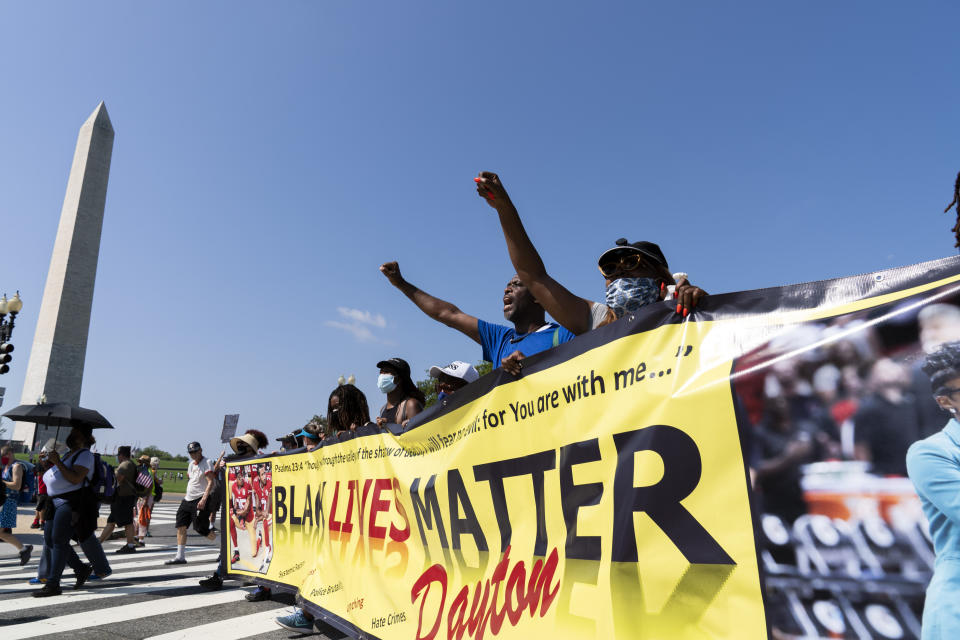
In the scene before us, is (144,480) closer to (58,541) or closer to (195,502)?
(195,502)

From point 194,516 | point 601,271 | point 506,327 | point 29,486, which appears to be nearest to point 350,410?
point 506,327

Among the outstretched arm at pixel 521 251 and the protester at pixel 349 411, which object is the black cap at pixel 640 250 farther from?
the protester at pixel 349 411

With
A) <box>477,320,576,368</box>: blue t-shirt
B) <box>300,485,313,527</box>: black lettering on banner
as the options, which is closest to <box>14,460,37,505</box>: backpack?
<box>300,485,313,527</box>: black lettering on banner

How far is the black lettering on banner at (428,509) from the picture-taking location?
130 inches

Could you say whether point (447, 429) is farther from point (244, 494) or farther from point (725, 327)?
point (244, 494)

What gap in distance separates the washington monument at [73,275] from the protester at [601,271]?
124 feet

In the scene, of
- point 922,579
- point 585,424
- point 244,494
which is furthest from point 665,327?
point 244,494

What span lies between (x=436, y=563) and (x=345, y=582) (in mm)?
1422

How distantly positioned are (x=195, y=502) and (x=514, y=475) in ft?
25.8

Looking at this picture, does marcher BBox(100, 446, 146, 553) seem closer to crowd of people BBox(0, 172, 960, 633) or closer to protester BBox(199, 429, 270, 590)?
crowd of people BBox(0, 172, 960, 633)

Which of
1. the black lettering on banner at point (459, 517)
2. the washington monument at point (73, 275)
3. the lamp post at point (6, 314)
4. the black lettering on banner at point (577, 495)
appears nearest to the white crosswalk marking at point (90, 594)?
the black lettering on banner at point (459, 517)

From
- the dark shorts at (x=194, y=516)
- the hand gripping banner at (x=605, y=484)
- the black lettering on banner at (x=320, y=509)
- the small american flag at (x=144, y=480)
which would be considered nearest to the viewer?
the hand gripping banner at (x=605, y=484)

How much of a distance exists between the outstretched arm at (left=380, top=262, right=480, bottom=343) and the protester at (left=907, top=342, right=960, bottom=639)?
121 inches

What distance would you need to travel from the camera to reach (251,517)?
6.39 meters
